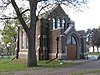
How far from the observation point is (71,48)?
49406 millimetres

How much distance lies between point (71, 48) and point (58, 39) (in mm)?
3001

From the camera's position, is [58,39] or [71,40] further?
[71,40]

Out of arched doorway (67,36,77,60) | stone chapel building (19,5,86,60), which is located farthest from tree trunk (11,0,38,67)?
arched doorway (67,36,77,60)

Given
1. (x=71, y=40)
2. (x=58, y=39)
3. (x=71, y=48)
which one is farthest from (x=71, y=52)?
(x=58, y=39)

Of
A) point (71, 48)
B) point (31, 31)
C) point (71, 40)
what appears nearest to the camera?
point (31, 31)

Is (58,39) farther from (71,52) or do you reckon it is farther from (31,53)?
(31,53)

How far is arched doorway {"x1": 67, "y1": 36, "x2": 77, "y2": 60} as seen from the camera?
49.3 m

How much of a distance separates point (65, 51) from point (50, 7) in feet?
47.4

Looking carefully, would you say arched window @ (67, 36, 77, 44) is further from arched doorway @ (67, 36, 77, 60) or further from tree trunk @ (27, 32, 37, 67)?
tree trunk @ (27, 32, 37, 67)

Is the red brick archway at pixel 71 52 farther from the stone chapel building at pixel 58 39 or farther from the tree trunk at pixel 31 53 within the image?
the tree trunk at pixel 31 53

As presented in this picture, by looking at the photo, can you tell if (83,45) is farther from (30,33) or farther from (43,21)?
(30,33)

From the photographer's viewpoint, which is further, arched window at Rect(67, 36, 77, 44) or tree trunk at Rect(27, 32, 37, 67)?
arched window at Rect(67, 36, 77, 44)

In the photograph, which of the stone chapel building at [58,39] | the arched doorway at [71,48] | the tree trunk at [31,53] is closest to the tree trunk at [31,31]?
the tree trunk at [31,53]

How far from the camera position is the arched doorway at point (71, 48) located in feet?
162
